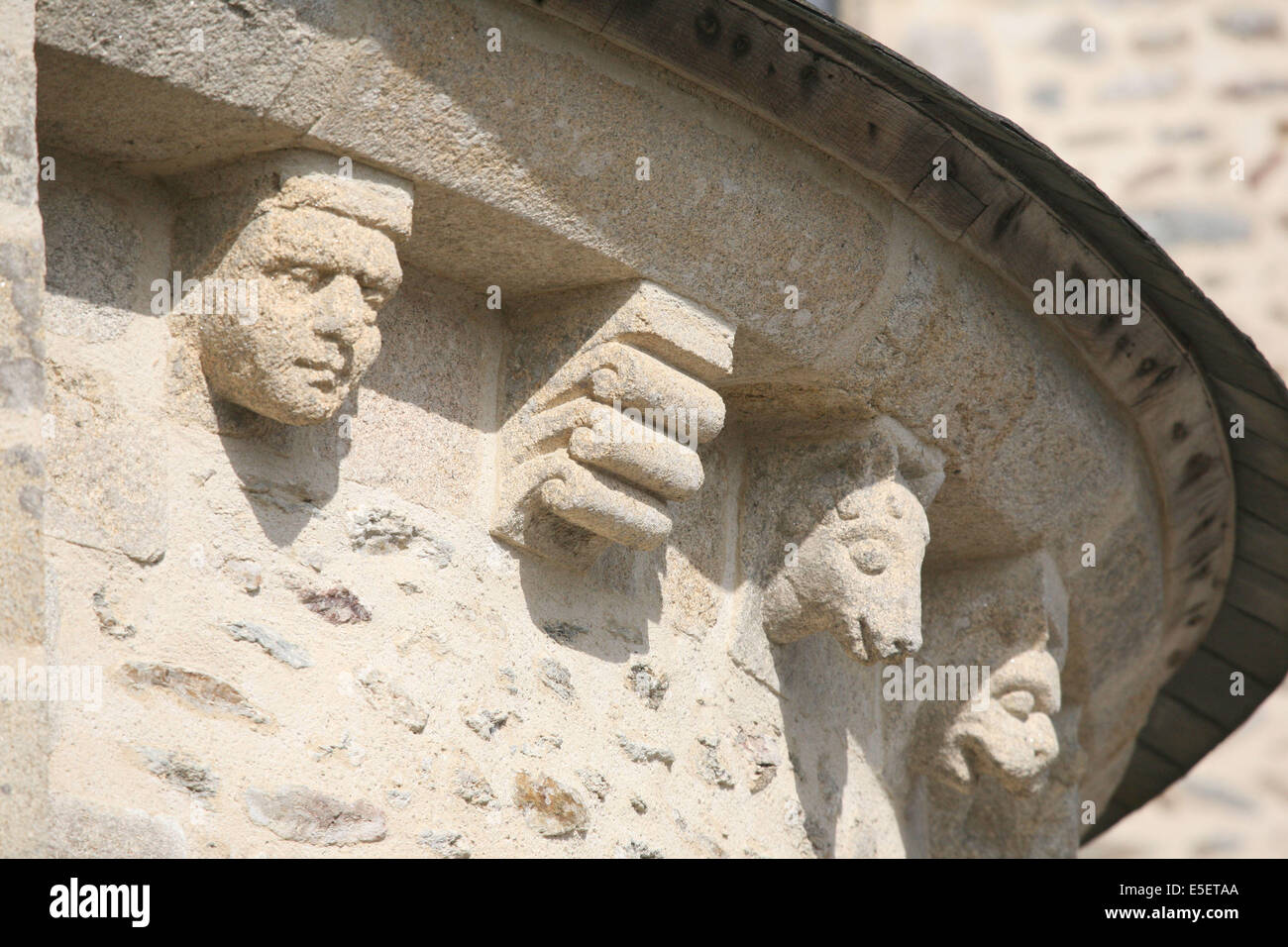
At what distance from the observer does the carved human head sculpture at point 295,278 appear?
2.27 meters

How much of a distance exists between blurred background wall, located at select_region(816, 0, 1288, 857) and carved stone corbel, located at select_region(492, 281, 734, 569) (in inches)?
141

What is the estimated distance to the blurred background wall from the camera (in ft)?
19.6

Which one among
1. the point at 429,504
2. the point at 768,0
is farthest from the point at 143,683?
the point at 768,0

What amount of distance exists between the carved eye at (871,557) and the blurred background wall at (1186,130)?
335 centimetres

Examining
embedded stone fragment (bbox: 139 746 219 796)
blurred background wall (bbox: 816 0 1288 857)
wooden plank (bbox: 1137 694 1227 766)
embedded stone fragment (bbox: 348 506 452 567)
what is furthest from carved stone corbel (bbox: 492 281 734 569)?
blurred background wall (bbox: 816 0 1288 857)

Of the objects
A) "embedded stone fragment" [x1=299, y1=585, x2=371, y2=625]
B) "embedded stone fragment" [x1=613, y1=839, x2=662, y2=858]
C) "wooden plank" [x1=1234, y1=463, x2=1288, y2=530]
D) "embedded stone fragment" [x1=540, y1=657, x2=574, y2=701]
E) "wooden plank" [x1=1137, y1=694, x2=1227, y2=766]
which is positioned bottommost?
"embedded stone fragment" [x1=613, y1=839, x2=662, y2=858]

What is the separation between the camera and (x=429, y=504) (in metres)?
2.56

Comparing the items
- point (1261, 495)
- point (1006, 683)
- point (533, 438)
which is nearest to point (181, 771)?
point (533, 438)

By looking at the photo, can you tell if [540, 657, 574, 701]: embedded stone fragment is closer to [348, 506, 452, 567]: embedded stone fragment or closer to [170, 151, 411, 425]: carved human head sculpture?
[348, 506, 452, 567]: embedded stone fragment

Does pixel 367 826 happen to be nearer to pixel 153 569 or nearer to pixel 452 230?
pixel 153 569

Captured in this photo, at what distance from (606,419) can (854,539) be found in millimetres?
611

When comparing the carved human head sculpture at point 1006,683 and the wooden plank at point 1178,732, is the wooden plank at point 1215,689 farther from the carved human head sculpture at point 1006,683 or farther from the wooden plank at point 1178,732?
the carved human head sculpture at point 1006,683

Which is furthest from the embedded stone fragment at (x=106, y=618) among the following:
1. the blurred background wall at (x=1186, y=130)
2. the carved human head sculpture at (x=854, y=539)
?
the blurred background wall at (x=1186, y=130)

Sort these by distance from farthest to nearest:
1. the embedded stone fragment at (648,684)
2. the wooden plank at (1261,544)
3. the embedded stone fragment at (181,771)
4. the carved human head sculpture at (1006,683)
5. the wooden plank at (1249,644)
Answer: the wooden plank at (1249,644) → the wooden plank at (1261,544) → the carved human head sculpture at (1006,683) → the embedded stone fragment at (648,684) → the embedded stone fragment at (181,771)
